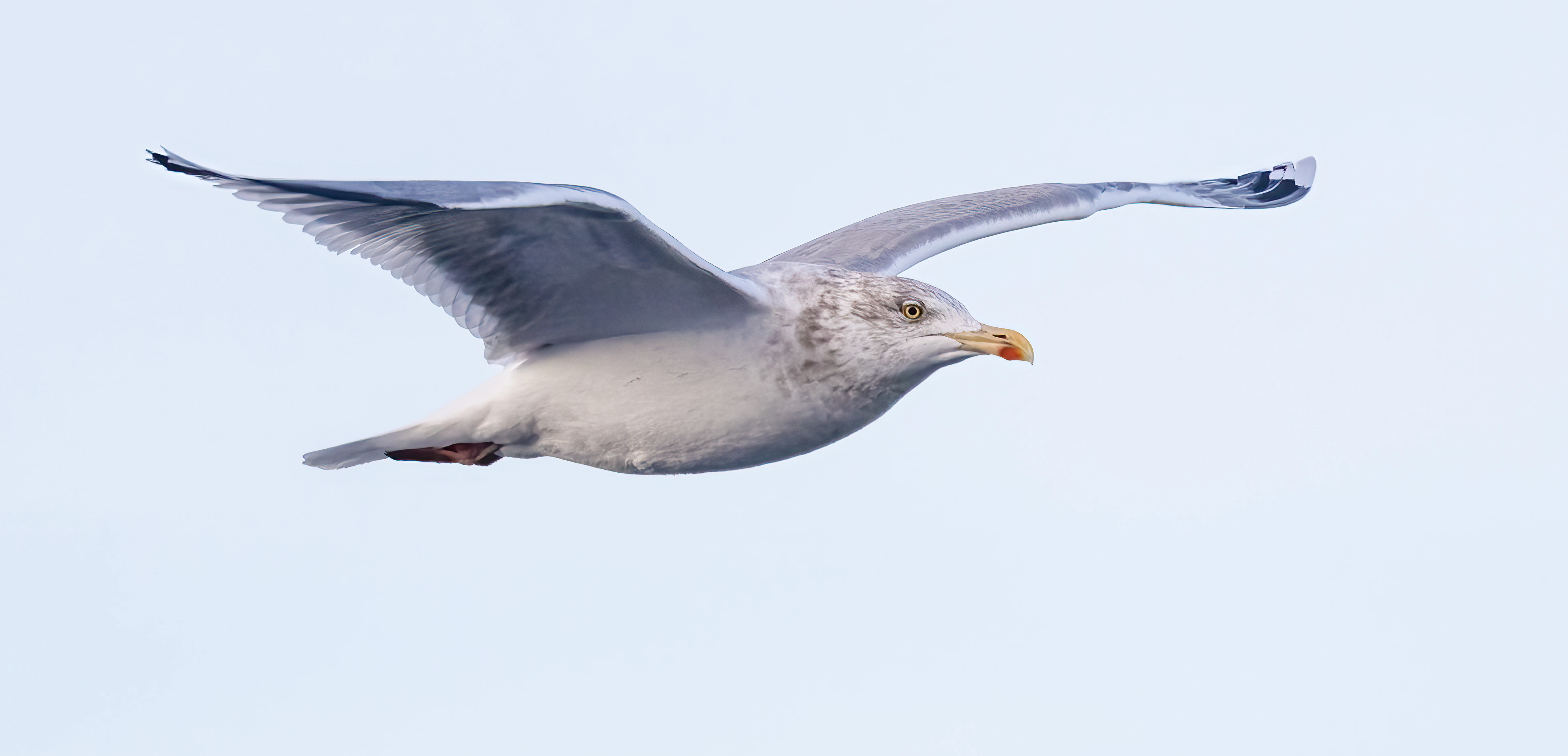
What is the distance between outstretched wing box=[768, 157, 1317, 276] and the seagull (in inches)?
56.7

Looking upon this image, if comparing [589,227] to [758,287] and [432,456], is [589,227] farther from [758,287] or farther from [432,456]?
[432,456]

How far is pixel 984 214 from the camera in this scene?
11781 millimetres

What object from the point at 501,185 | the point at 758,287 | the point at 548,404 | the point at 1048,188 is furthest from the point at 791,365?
the point at 1048,188

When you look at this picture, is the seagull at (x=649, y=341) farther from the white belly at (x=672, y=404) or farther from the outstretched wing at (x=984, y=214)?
the outstretched wing at (x=984, y=214)

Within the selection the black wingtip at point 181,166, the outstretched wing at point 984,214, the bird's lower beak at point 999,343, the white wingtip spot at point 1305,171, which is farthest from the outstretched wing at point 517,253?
the white wingtip spot at point 1305,171

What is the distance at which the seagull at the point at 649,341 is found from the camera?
26.8 feet

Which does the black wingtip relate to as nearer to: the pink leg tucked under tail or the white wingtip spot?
the pink leg tucked under tail

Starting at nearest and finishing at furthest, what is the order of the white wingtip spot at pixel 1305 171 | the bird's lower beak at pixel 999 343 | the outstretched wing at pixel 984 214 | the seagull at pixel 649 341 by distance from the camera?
the seagull at pixel 649 341, the bird's lower beak at pixel 999 343, the outstretched wing at pixel 984 214, the white wingtip spot at pixel 1305 171

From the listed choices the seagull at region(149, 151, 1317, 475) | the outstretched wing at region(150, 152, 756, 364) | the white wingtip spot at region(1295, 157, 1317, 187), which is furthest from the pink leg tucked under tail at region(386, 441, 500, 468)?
the white wingtip spot at region(1295, 157, 1317, 187)

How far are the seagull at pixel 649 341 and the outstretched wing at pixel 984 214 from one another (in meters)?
1.44

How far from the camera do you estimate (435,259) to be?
831 centimetres

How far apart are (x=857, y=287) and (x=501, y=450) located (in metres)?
2.09

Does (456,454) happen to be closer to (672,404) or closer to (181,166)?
(672,404)

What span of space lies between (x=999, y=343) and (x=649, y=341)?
67.2 inches
